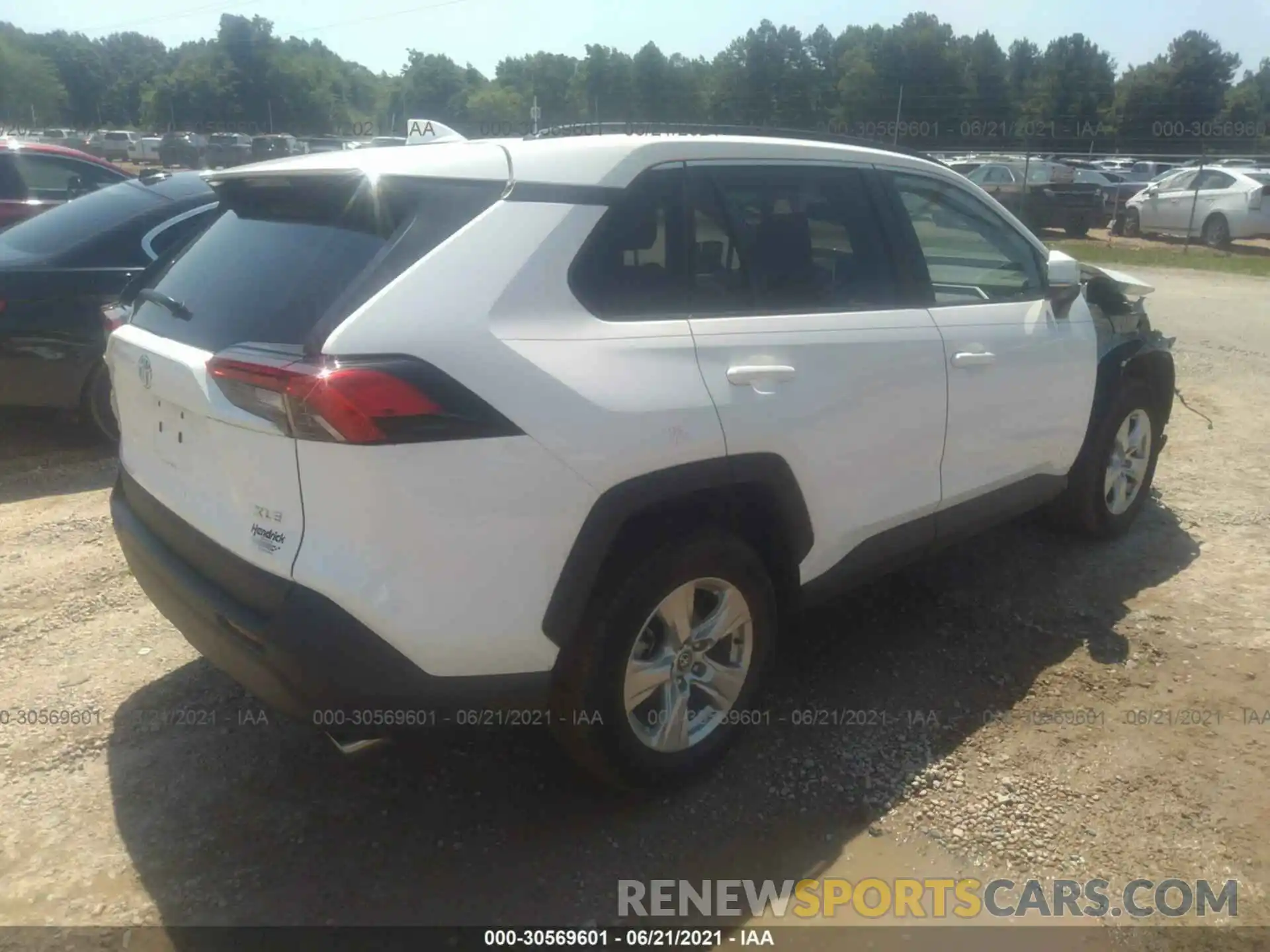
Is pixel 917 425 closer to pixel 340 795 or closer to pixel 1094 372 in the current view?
pixel 1094 372

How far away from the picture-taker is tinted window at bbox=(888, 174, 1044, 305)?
366cm

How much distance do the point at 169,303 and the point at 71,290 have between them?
11.2ft

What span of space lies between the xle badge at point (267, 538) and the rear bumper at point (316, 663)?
0.06m

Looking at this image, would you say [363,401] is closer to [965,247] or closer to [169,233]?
[965,247]

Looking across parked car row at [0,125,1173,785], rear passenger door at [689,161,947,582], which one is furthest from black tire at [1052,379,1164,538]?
rear passenger door at [689,161,947,582]

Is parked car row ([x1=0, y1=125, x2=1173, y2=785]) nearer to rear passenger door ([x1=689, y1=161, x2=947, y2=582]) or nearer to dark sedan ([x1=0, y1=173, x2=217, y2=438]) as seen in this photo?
rear passenger door ([x1=689, y1=161, x2=947, y2=582])

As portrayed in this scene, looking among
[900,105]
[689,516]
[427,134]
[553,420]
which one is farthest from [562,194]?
[900,105]

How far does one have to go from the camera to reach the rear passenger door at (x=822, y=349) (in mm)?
2877

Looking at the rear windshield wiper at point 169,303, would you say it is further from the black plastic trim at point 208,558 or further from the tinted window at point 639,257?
the tinted window at point 639,257

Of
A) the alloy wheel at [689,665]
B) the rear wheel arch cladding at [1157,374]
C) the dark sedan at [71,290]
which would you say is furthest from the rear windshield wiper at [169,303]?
the rear wheel arch cladding at [1157,374]

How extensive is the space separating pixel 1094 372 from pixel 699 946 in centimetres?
303

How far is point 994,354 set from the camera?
3693 mm

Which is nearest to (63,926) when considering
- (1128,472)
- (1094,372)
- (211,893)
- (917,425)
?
(211,893)

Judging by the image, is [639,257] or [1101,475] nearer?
[639,257]
